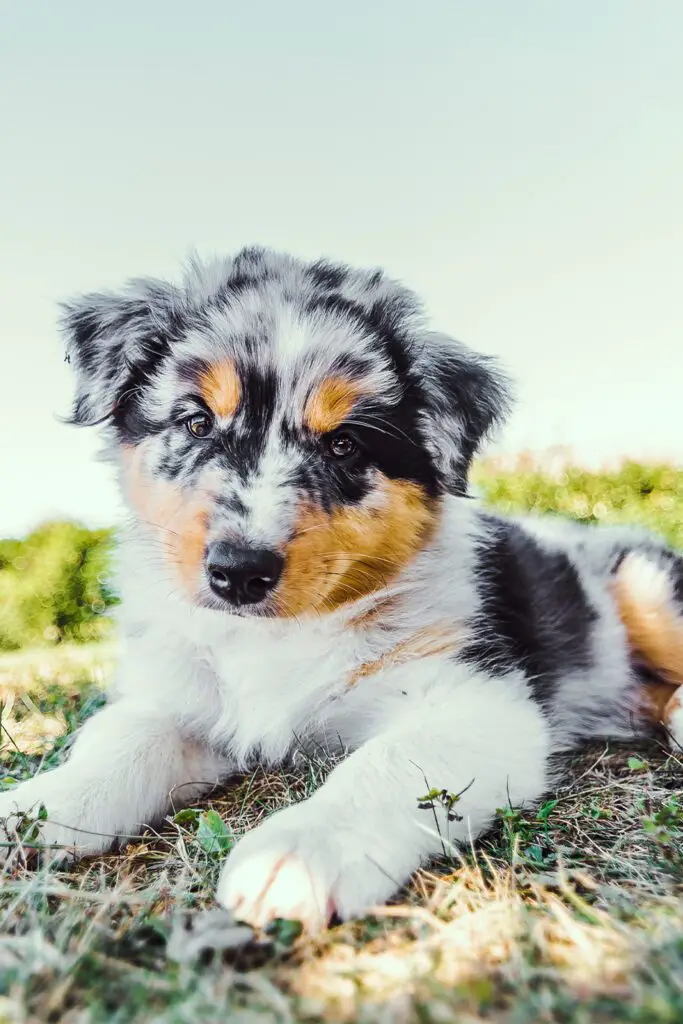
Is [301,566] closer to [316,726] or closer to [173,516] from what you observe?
[173,516]

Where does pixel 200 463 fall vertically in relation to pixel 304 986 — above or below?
above

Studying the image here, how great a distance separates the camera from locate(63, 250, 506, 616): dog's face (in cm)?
228

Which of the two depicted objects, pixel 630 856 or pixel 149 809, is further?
pixel 149 809

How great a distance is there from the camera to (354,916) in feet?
5.34

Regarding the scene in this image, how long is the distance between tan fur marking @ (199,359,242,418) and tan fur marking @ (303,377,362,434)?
22 cm

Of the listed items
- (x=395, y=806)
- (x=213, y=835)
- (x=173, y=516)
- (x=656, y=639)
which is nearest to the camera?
(x=395, y=806)

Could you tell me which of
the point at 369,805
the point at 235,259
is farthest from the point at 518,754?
the point at 235,259

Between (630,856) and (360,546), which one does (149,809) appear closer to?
(360,546)

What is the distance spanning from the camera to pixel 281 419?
2436mm

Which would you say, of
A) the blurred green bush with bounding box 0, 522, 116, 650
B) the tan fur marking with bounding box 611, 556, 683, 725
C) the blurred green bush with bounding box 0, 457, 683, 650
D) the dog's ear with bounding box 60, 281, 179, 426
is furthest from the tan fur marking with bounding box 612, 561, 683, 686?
the blurred green bush with bounding box 0, 522, 116, 650

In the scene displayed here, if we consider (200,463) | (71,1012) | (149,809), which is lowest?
(149,809)

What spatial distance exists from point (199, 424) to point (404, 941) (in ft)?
5.14

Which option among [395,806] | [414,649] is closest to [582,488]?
[414,649]

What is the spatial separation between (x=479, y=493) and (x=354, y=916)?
1.70 metres
